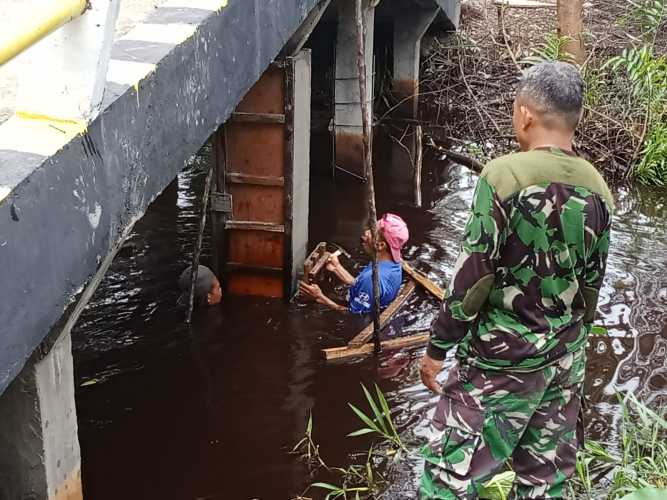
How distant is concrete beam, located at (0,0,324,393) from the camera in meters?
2.45

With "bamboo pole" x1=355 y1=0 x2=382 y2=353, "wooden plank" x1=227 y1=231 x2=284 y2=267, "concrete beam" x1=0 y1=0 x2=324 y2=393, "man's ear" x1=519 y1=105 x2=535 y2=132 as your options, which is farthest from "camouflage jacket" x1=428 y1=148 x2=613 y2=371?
"wooden plank" x1=227 y1=231 x2=284 y2=267

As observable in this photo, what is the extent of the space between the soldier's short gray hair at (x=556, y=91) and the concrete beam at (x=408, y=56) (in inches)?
396

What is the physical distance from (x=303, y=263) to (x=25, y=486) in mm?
3880

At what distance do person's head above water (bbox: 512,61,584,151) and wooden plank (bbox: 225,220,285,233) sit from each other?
394 centimetres

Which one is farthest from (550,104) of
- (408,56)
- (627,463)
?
(408,56)

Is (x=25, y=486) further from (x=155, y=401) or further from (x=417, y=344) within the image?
(x=417, y=344)

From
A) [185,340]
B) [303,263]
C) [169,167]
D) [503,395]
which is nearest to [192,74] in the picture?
[169,167]

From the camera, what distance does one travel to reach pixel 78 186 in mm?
2762

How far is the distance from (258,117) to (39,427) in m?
3.63

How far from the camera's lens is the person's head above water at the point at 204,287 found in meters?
6.41

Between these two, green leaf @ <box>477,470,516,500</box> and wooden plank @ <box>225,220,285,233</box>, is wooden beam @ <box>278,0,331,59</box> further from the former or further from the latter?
green leaf @ <box>477,470,516,500</box>

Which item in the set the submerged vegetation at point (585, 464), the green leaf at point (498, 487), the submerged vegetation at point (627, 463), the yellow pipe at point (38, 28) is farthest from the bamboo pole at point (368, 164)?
the yellow pipe at point (38, 28)

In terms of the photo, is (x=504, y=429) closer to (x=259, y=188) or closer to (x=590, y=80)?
(x=259, y=188)

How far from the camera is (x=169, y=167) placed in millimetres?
3678
